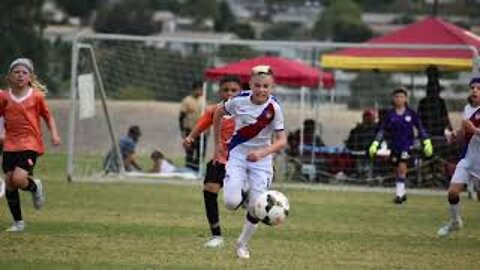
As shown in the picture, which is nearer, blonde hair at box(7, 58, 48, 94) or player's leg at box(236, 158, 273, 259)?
player's leg at box(236, 158, 273, 259)

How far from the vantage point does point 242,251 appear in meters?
12.3

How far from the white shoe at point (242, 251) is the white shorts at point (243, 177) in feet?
1.34

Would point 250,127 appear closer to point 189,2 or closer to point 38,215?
point 38,215

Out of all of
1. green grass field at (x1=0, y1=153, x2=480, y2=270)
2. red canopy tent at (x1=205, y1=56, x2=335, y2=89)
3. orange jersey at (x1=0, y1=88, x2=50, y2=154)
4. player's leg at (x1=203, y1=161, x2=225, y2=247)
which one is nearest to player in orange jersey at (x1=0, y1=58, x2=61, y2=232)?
orange jersey at (x1=0, y1=88, x2=50, y2=154)

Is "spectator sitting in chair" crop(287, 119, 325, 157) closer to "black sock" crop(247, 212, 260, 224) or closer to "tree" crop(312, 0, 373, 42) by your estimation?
"black sock" crop(247, 212, 260, 224)

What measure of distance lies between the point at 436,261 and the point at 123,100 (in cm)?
2128

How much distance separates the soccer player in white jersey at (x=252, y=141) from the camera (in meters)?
12.5

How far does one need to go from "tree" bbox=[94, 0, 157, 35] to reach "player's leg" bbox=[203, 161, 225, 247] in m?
54.6

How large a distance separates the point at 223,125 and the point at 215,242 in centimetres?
150

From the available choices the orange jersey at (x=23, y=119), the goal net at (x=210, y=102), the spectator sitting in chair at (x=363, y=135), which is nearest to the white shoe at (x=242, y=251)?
the orange jersey at (x=23, y=119)

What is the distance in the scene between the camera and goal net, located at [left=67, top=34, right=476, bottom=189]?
969 inches

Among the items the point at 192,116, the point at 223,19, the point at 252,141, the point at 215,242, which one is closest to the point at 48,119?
the point at 215,242

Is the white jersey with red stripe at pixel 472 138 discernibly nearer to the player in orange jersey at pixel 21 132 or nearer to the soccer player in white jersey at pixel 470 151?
the soccer player in white jersey at pixel 470 151

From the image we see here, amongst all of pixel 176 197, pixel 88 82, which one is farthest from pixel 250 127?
pixel 88 82
